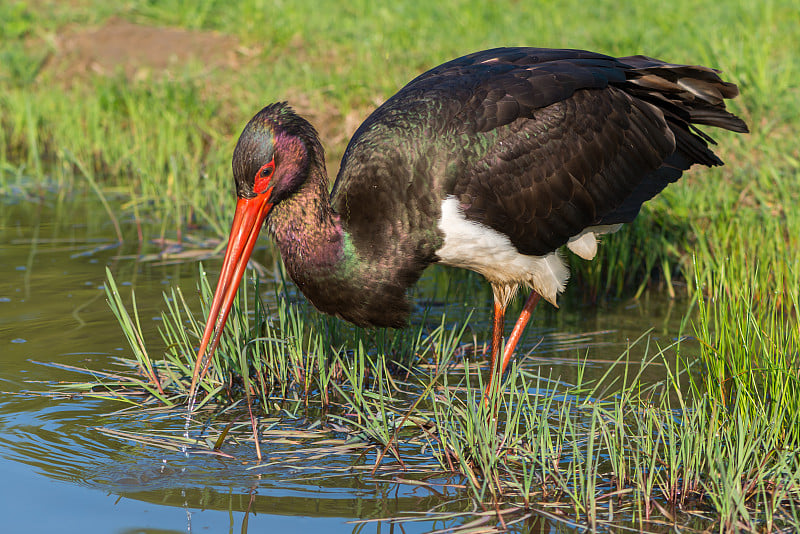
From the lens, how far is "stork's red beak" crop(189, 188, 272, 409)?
354 centimetres

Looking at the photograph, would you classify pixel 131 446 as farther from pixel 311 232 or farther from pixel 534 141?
pixel 534 141

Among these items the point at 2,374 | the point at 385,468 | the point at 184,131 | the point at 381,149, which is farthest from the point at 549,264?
the point at 184,131

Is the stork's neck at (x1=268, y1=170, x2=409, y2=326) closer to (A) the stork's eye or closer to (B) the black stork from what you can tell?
(B) the black stork

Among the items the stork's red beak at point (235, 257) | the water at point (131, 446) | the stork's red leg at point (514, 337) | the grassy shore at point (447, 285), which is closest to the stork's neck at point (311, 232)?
the stork's red beak at point (235, 257)

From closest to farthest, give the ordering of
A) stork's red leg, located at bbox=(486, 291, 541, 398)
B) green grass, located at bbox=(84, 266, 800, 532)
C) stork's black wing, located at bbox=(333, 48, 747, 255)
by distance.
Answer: green grass, located at bbox=(84, 266, 800, 532), stork's black wing, located at bbox=(333, 48, 747, 255), stork's red leg, located at bbox=(486, 291, 541, 398)

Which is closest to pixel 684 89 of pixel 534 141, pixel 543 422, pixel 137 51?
pixel 534 141

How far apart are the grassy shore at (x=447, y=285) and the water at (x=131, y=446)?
0.59ft

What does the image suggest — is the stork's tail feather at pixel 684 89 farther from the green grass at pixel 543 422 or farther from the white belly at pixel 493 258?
the green grass at pixel 543 422

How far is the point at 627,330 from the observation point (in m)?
5.02

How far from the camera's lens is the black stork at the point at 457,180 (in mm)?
3678

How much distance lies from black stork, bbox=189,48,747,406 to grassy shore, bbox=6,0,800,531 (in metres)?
0.36

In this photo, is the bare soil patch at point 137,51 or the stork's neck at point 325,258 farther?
the bare soil patch at point 137,51

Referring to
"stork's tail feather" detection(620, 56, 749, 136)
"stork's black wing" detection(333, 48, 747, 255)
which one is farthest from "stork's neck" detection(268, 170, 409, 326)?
"stork's tail feather" detection(620, 56, 749, 136)

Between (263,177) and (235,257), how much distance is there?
0.30m
